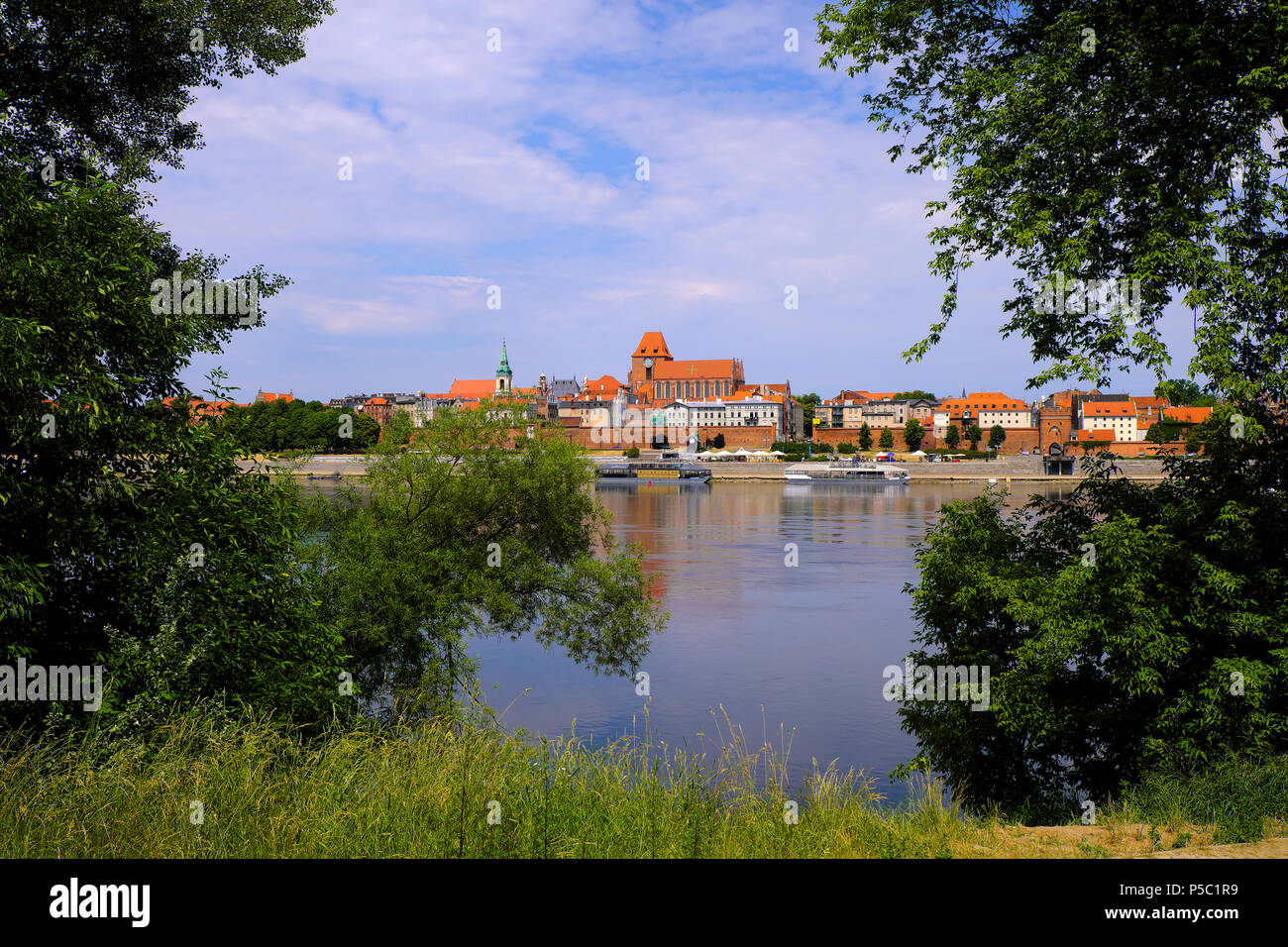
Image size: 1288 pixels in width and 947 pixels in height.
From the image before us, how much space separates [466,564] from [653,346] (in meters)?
179

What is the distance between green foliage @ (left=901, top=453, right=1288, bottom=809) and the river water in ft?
8.53

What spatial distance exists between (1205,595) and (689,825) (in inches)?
278

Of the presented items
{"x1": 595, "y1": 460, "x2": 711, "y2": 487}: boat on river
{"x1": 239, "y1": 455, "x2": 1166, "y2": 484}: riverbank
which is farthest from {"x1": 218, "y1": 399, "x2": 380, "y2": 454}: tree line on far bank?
{"x1": 595, "y1": 460, "x2": 711, "y2": 487}: boat on river

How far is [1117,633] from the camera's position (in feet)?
30.8

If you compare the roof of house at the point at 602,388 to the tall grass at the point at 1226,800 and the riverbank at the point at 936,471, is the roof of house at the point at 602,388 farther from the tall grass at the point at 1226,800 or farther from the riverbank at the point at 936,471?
the tall grass at the point at 1226,800

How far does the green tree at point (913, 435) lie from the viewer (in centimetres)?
15262

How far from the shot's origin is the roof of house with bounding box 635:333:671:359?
636 ft

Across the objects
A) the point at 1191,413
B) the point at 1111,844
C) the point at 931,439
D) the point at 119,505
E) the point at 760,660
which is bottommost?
the point at 760,660

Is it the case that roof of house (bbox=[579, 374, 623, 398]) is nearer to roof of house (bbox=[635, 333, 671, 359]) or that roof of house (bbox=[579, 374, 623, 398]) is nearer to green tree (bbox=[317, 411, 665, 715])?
roof of house (bbox=[635, 333, 671, 359])

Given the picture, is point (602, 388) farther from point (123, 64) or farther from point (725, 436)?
point (123, 64)

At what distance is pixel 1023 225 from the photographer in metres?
9.92

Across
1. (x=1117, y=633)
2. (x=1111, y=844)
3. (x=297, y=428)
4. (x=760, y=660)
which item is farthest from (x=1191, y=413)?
(x=1111, y=844)

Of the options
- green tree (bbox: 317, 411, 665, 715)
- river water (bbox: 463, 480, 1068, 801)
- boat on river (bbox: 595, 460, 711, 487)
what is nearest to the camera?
green tree (bbox: 317, 411, 665, 715)
